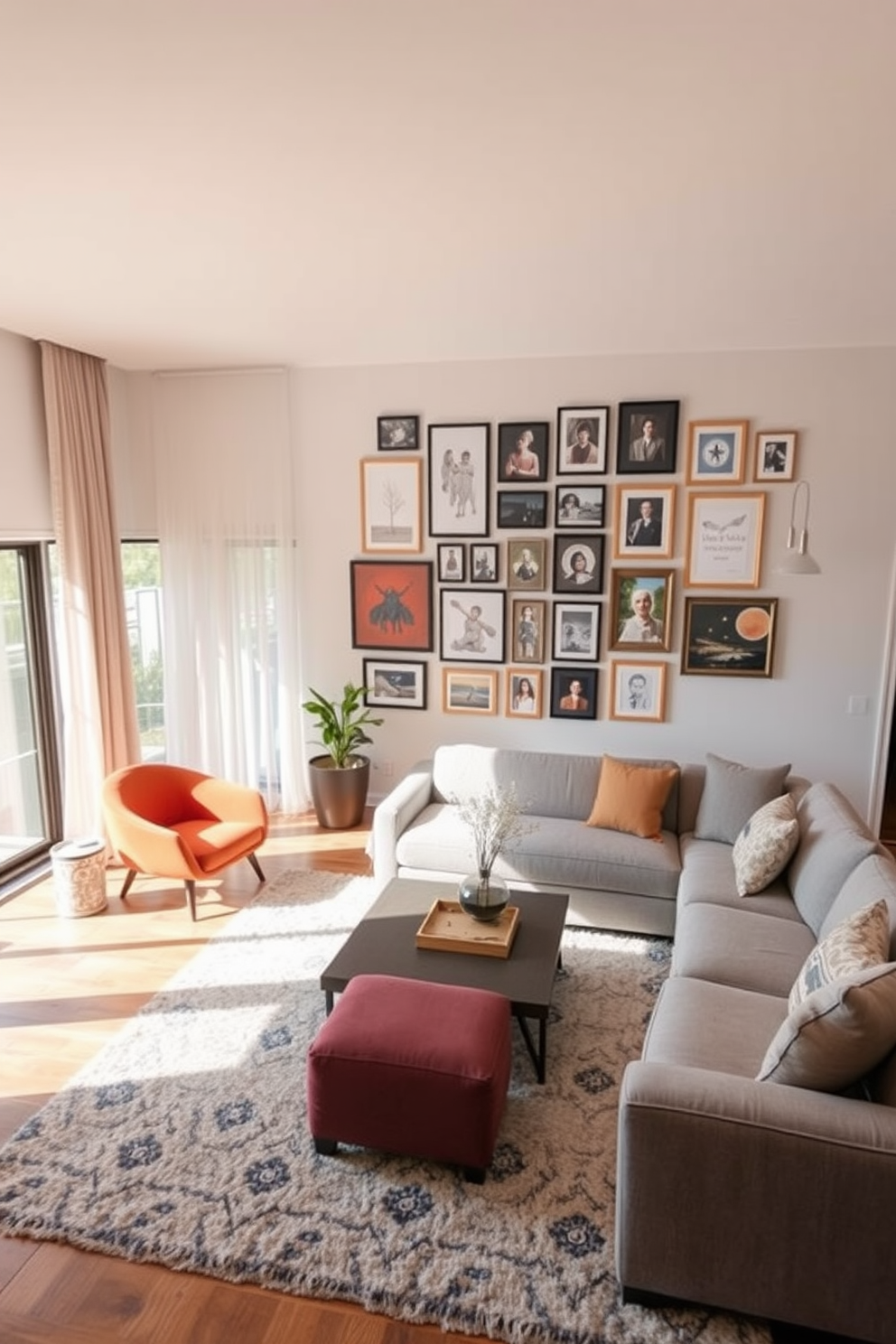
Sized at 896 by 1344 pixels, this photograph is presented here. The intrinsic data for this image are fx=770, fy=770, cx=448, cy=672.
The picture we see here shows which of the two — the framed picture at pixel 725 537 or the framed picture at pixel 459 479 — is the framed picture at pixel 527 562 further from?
the framed picture at pixel 725 537

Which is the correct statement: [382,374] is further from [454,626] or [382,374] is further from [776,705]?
[776,705]

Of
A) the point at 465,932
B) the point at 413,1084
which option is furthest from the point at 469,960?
the point at 413,1084

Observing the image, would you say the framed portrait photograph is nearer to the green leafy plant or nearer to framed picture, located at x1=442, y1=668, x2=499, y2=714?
framed picture, located at x1=442, y1=668, x2=499, y2=714

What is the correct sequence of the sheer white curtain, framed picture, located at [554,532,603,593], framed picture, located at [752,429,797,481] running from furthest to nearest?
the sheer white curtain
framed picture, located at [554,532,603,593]
framed picture, located at [752,429,797,481]

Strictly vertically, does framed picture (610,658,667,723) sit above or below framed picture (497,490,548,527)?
below

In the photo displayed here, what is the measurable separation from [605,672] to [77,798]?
3450 mm

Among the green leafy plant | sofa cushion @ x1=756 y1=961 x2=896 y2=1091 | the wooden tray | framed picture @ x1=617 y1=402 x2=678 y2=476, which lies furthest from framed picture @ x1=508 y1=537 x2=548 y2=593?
sofa cushion @ x1=756 y1=961 x2=896 y2=1091

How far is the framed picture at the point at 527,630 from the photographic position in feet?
16.6

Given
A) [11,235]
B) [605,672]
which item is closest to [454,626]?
[605,672]

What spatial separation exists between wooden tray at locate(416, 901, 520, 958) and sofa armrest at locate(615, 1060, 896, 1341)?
1095 millimetres

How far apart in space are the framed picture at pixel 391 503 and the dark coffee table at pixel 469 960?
2.56m

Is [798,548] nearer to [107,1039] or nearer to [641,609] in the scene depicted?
[641,609]

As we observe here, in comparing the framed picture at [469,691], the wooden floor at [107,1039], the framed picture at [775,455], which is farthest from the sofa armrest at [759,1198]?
the framed picture at [775,455]

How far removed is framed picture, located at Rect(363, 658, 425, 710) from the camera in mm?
5344
